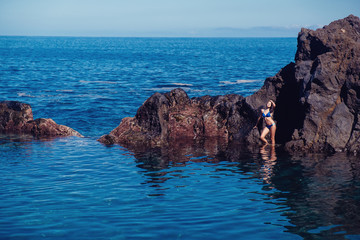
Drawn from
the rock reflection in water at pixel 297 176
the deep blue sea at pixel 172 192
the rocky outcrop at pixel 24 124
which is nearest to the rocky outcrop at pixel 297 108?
the rock reflection in water at pixel 297 176

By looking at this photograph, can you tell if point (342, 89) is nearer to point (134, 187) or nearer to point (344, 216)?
point (344, 216)

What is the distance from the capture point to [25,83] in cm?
5366

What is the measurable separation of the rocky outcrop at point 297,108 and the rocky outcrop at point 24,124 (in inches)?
141

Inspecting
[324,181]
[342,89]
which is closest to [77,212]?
[324,181]

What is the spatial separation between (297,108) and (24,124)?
56.3ft

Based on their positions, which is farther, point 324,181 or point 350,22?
point 350,22

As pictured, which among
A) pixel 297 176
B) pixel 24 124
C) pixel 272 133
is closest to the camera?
pixel 297 176

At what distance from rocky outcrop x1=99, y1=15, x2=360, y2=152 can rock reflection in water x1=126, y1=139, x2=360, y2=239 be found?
1130 millimetres

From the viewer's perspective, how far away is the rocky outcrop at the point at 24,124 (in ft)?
84.2

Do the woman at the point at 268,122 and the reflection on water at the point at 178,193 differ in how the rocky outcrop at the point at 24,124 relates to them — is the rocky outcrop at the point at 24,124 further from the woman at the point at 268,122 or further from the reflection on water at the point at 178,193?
the woman at the point at 268,122

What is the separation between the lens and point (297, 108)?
2323 cm

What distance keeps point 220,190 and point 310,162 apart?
5928mm

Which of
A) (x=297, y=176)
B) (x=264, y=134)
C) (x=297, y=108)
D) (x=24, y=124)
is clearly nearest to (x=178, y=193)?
(x=297, y=176)

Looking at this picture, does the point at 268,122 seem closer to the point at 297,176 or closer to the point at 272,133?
the point at 272,133
